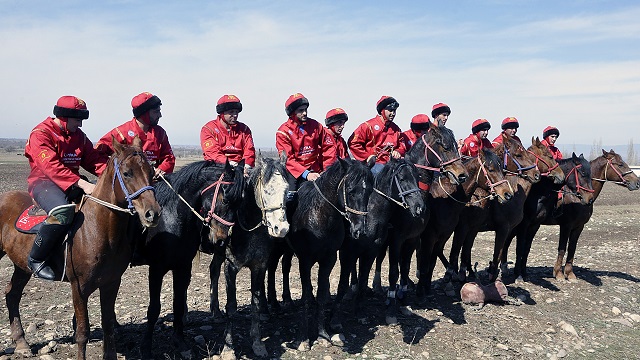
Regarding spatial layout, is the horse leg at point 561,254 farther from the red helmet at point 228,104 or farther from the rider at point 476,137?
the red helmet at point 228,104

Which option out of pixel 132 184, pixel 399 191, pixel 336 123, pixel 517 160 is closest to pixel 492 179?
pixel 517 160

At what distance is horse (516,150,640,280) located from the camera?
1116 centimetres

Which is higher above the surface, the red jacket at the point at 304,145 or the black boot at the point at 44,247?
the red jacket at the point at 304,145

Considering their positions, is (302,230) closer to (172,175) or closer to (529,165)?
(172,175)

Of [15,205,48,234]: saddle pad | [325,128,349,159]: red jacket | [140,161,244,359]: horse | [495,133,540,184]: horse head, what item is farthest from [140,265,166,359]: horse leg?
[495,133,540,184]: horse head

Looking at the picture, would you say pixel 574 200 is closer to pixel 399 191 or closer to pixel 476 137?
pixel 476 137

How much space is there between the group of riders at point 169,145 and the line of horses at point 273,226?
0.31 metres

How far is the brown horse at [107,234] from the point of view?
5.12 meters

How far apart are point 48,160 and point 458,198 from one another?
6396mm

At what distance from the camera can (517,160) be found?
412 inches

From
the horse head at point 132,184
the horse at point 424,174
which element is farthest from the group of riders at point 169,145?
Answer: the horse at point 424,174

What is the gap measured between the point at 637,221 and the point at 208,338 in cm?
1993

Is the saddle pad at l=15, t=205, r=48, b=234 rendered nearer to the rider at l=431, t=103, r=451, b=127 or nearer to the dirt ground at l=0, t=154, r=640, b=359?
the dirt ground at l=0, t=154, r=640, b=359

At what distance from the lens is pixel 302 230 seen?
7035 mm
